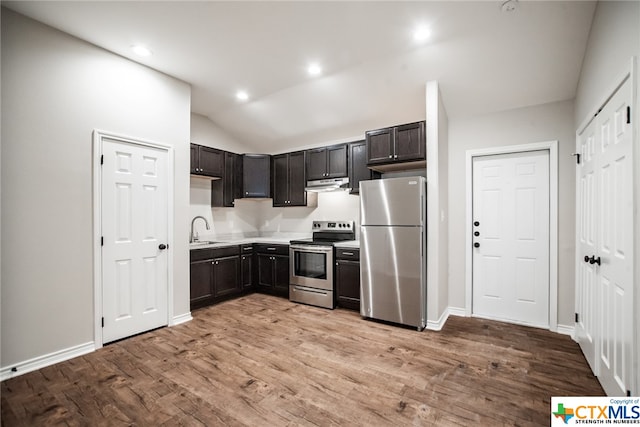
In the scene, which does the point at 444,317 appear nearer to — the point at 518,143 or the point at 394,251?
the point at 394,251

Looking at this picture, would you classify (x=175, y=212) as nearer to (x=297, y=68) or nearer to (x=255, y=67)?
(x=255, y=67)

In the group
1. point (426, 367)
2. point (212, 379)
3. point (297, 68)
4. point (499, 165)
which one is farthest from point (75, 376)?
point (499, 165)

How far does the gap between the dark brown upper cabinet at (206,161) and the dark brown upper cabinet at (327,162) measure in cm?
145

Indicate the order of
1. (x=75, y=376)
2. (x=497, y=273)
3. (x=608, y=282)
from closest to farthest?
(x=608, y=282), (x=75, y=376), (x=497, y=273)

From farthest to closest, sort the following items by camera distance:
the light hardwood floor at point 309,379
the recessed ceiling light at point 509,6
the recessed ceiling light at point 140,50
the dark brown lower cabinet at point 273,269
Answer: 1. the dark brown lower cabinet at point 273,269
2. the recessed ceiling light at point 140,50
3. the recessed ceiling light at point 509,6
4. the light hardwood floor at point 309,379

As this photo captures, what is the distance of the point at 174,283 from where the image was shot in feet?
11.3

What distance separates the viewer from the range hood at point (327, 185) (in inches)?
172

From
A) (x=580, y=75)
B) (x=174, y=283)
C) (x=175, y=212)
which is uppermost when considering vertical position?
(x=580, y=75)

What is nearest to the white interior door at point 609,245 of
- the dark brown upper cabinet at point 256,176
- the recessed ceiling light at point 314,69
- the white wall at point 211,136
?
the recessed ceiling light at point 314,69

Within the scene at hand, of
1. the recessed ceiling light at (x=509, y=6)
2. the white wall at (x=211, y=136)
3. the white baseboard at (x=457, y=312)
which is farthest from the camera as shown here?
the white wall at (x=211, y=136)

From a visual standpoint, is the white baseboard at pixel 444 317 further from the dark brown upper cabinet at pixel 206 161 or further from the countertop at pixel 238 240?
the dark brown upper cabinet at pixel 206 161

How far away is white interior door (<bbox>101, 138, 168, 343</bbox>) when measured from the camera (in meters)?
2.88

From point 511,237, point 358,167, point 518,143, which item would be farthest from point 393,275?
point 518,143

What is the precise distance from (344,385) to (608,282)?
79.5 inches
